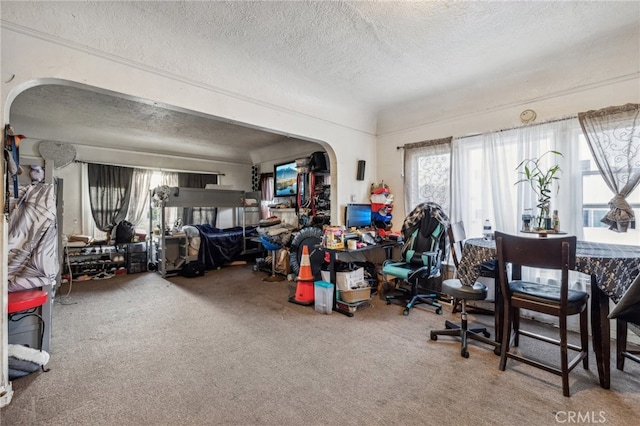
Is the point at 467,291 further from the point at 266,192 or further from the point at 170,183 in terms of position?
the point at 170,183

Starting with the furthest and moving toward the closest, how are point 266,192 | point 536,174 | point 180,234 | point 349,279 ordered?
point 266,192, point 180,234, point 349,279, point 536,174

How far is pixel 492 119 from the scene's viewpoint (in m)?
3.56

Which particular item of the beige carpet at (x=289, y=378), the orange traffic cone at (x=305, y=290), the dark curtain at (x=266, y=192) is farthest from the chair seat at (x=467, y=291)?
the dark curtain at (x=266, y=192)

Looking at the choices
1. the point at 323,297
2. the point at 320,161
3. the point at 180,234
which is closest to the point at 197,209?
the point at 180,234

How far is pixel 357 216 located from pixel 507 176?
1.96 m

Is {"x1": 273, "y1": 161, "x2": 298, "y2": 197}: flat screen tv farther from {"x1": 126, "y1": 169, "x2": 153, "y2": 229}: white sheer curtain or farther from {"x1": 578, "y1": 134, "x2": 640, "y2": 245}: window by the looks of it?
{"x1": 578, "y1": 134, "x2": 640, "y2": 245}: window

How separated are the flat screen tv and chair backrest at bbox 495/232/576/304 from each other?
4442 mm

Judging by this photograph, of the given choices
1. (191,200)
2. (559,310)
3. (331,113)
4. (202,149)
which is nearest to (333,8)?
(331,113)

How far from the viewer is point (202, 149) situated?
22.5 ft

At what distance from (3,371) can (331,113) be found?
4006mm

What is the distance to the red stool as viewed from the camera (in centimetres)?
203

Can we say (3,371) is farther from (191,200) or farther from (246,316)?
(191,200)

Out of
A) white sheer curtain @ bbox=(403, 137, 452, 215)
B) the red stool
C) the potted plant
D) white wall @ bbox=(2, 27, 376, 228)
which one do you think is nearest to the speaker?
white wall @ bbox=(2, 27, 376, 228)

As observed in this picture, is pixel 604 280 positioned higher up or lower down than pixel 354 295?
higher up
